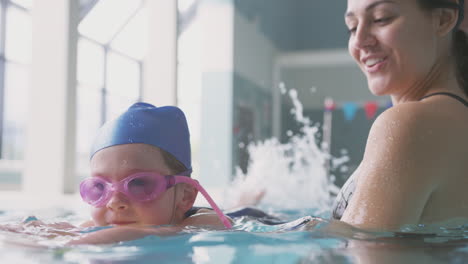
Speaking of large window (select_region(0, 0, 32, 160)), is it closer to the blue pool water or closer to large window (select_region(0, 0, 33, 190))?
large window (select_region(0, 0, 33, 190))

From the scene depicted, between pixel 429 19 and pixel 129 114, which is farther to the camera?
pixel 129 114

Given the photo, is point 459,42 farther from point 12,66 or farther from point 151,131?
point 12,66

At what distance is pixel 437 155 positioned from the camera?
1292 millimetres

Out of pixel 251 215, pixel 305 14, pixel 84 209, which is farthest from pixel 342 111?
pixel 251 215

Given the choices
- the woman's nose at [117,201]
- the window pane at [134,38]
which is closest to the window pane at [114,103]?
the window pane at [134,38]

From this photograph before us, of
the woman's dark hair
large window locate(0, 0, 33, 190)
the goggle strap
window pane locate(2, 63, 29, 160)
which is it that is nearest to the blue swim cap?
the goggle strap

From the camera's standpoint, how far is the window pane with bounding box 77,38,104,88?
1191 cm

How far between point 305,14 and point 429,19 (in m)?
10.1

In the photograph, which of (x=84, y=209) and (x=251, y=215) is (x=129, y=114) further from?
(x=84, y=209)

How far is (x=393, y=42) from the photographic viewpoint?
151cm

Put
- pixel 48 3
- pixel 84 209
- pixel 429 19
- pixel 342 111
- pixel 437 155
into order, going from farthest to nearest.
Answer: pixel 342 111 → pixel 48 3 → pixel 84 209 → pixel 429 19 → pixel 437 155

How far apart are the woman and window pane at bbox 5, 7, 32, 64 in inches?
378

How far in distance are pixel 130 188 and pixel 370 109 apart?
9145mm

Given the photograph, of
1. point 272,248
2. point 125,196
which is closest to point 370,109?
point 125,196
